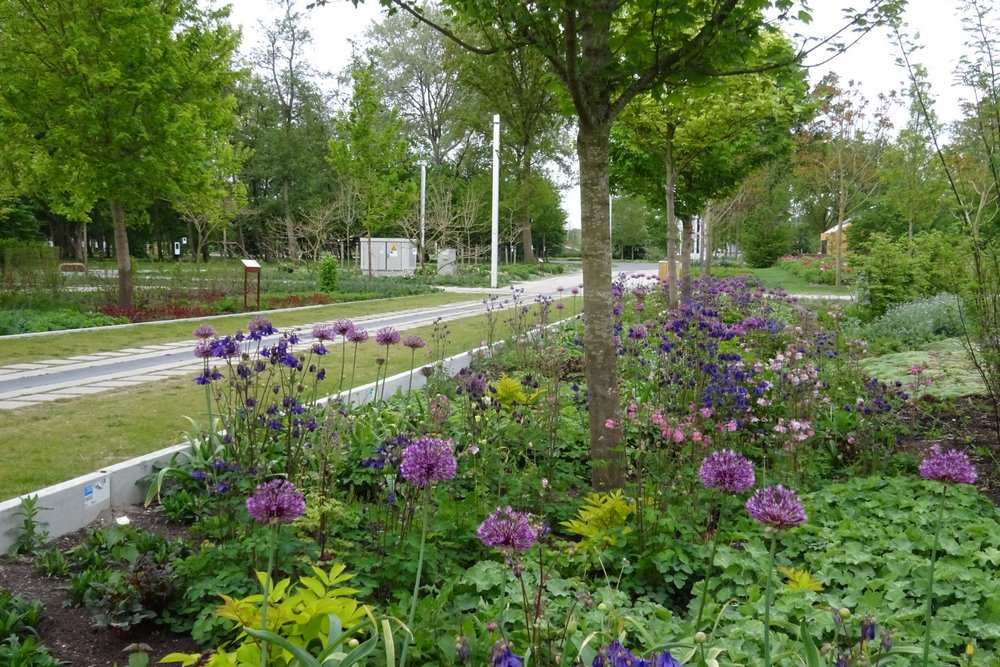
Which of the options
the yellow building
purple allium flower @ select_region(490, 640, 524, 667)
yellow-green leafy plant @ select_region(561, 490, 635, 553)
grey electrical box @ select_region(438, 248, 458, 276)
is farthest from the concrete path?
the yellow building

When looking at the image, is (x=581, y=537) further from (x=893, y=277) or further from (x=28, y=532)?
(x=893, y=277)

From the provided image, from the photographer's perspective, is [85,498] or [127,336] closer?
[85,498]

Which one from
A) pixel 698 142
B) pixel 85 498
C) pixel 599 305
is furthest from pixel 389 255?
pixel 85 498

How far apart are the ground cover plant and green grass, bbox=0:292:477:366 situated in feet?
15.6

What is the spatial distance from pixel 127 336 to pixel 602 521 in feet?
30.7

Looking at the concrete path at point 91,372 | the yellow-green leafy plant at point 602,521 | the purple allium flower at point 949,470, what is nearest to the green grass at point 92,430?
the concrete path at point 91,372

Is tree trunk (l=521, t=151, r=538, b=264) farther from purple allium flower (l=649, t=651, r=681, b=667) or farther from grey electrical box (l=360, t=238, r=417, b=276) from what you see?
purple allium flower (l=649, t=651, r=681, b=667)

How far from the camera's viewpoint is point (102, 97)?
11.6 meters

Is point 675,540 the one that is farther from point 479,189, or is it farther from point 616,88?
point 479,189

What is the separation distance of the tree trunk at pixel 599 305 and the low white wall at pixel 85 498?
2474 mm

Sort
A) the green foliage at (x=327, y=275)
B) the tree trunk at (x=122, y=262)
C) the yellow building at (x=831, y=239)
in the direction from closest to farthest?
the tree trunk at (x=122, y=262) → the green foliage at (x=327, y=275) → the yellow building at (x=831, y=239)

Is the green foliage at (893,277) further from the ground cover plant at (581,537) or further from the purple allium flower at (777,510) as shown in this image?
the purple allium flower at (777,510)

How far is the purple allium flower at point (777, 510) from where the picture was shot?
1.67 meters

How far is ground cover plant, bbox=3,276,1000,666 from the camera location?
1.95 m
